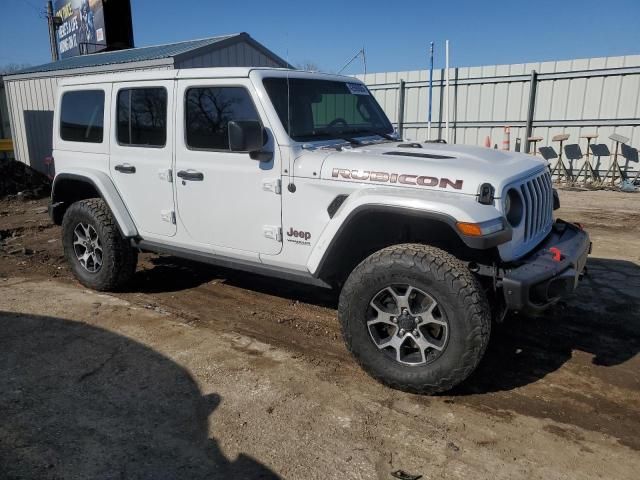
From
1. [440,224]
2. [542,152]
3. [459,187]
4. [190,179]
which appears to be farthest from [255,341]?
[542,152]

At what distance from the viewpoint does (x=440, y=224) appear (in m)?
3.36

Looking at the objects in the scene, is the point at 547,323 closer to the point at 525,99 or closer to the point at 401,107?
the point at 525,99

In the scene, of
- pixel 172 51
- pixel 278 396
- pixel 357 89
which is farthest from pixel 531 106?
pixel 278 396

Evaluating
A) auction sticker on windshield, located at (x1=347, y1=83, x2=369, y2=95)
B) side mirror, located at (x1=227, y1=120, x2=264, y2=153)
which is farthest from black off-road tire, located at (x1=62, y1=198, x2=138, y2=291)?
auction sticker on windshield, located at (x1=347, y1=83, x2=369, y2=95)

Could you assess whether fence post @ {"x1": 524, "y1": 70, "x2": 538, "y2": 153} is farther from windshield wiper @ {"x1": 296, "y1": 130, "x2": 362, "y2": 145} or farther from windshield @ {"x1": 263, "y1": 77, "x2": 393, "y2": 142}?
windshield wiper @ {"x1": 296, "y1": 130, "x2": 362, "y2": 145}

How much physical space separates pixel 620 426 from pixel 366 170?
2127mm

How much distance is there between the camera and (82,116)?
496 cm

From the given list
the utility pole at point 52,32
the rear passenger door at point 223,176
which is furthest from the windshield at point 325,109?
the utility pole at point 52,32

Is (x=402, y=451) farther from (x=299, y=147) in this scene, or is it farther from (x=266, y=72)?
(x=266, y=72)

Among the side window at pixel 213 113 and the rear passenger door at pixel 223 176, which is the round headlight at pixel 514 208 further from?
the side window at pixel 213 113

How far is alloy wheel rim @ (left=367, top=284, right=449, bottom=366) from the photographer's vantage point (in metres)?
→ 3.09

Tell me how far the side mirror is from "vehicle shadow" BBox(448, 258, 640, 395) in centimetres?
214

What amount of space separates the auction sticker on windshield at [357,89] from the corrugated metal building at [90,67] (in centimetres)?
636

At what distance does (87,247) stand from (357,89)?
312 cm
